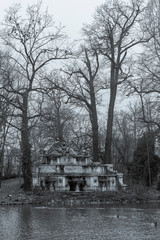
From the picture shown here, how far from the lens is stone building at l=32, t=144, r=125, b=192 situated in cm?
2752

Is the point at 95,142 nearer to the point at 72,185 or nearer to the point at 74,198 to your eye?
the point at 72,185

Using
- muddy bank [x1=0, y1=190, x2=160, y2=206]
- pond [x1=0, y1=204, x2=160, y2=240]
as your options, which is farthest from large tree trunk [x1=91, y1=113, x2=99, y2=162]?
pond [x1=0, y1=204, x2=160, y2=240]

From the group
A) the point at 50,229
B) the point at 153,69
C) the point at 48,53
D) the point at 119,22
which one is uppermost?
the point at 119,22

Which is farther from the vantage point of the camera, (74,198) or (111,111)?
(111,111)

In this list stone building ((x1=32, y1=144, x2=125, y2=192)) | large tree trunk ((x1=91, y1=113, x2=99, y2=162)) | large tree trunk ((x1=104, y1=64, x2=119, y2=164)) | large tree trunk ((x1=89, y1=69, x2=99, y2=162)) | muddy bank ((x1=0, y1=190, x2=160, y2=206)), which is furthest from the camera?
large tree trunk ((x1=89, y1=69, x2=99, y2=162))

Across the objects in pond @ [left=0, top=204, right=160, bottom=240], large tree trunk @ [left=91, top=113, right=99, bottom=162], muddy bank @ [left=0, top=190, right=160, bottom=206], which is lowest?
pond @ [left=0, top=204, right=160, bottom=240]

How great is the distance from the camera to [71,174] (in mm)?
27906

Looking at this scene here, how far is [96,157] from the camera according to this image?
3297 cm

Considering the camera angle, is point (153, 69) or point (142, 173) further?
point (142, 173)

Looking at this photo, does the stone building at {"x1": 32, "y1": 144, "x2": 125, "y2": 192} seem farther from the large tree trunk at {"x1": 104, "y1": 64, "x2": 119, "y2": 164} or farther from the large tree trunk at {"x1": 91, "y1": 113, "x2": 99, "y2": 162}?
the large tree trunk at {"x1": 91, "y1": 113, "x2": 99, "y2": 162}

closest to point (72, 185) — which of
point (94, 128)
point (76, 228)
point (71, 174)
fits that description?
point (71, 174)

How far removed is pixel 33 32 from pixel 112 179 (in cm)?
1207

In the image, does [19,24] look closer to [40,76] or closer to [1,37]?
[1,37]

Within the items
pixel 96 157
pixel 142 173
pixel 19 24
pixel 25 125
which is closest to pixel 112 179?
pixel 96 157
